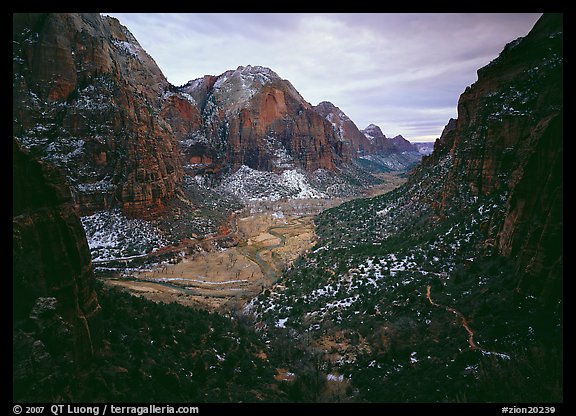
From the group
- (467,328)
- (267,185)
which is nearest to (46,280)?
(467,328)

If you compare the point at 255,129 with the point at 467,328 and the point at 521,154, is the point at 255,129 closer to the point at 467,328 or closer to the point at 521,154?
the point at 521,154

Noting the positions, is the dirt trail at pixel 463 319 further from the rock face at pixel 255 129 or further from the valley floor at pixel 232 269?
the rock face at pixel 255 129

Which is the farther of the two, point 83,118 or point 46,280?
point 83,118

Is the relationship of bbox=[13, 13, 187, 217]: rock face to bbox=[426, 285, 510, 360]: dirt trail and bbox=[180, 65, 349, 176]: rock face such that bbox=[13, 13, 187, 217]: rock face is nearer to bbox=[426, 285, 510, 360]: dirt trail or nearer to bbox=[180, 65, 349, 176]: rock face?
bbox=[426, 285, 510, 360]: dirt trail

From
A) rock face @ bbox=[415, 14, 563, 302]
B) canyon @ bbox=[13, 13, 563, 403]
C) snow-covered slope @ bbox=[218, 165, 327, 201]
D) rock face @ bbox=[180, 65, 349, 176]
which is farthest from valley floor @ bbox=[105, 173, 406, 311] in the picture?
rock face @ bbox=[180, 65, 349, 176]

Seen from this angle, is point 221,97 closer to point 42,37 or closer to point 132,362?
point 42,37

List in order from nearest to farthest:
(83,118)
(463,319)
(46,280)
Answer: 1. (46,280)
2. (463,319)
3. (83,118)
